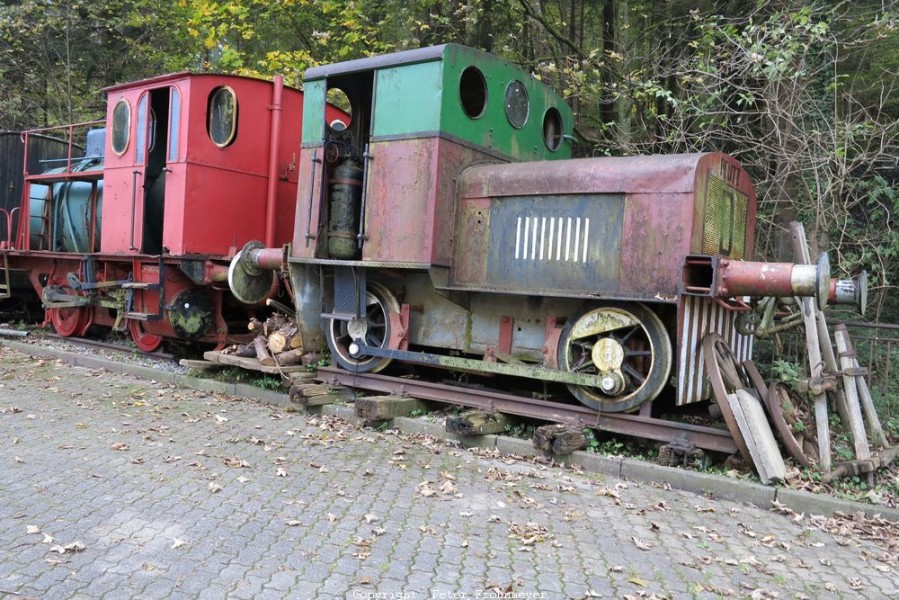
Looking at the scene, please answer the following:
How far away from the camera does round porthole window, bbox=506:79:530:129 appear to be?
6.62m

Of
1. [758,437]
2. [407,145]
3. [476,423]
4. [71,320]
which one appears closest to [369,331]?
[476,423]

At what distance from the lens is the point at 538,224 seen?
18.4 ft

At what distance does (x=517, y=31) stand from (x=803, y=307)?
9933mm

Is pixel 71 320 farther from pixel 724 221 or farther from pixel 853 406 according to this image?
pixel 853 406

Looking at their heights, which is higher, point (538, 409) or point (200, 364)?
point (538, 409)

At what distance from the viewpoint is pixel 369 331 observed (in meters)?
6.81

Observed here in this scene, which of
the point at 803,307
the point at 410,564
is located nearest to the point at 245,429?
the point at 410,564

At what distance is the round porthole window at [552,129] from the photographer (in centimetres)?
740

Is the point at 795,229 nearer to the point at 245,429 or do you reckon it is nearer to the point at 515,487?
the point at 515,487

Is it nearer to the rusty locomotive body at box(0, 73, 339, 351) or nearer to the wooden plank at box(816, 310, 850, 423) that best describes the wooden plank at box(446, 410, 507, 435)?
the wooden plank at box(816, 310, 850, 423)

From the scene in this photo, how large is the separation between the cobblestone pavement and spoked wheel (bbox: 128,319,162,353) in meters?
3.35

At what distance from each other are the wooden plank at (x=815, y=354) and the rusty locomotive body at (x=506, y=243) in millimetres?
494

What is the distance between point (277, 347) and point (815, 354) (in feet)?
16.9

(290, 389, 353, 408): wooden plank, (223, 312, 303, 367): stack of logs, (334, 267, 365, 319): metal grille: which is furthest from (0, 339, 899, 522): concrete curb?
(334, 267, 365, 319): metal grille
